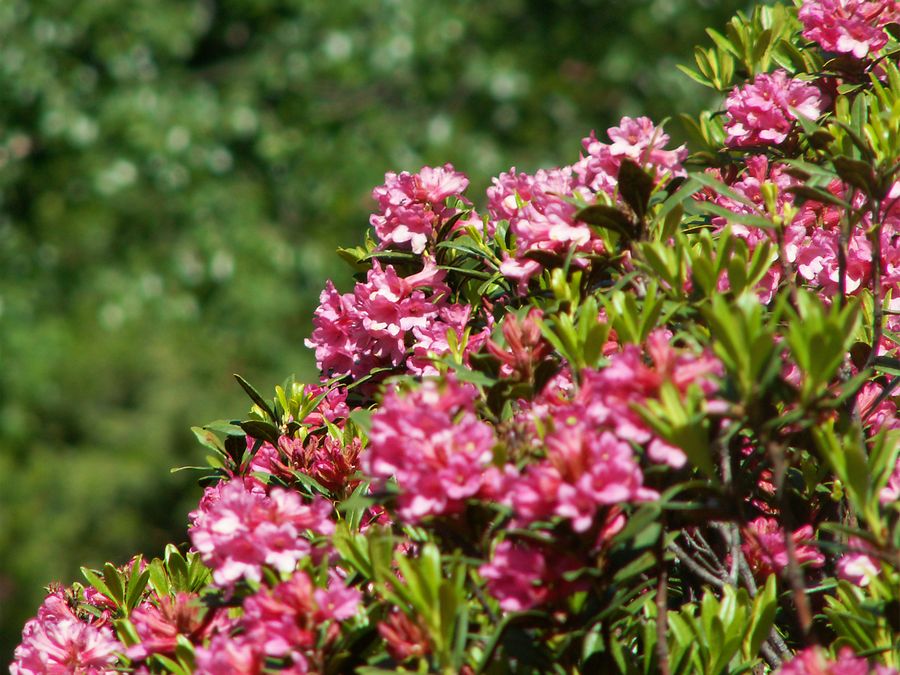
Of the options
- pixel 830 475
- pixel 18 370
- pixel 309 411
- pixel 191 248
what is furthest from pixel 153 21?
pixel 830 475

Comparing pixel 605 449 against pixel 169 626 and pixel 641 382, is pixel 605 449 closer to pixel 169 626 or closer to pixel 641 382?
pixel 641 382

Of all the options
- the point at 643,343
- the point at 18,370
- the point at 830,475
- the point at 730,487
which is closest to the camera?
the point at 730,487

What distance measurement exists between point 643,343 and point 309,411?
0.82 meters

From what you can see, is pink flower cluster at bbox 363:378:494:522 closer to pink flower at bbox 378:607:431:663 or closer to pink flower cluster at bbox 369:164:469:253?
pink flower at bbox 378:607:431:663

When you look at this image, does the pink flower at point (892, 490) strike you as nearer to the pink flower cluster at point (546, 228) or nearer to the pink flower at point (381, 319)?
the pink flower cluster at point (546, 228)

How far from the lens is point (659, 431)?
49.1 inches

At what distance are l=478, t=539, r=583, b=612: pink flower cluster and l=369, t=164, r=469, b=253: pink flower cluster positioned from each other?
83 centimetres

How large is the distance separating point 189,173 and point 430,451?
831 cm

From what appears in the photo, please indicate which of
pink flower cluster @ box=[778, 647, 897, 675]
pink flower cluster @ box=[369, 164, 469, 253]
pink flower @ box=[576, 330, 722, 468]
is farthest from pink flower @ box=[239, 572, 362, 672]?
pink flower cluster @ box=[369, 164, 469, 253]

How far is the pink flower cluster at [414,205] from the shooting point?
2.03m

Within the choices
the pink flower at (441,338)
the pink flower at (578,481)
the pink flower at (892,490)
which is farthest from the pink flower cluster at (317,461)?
the pink flower at (892,490)

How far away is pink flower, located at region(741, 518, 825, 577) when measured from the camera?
Answer: 169 cm

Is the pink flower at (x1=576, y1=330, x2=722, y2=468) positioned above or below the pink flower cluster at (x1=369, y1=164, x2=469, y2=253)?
below

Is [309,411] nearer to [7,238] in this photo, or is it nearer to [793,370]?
[793,370]
